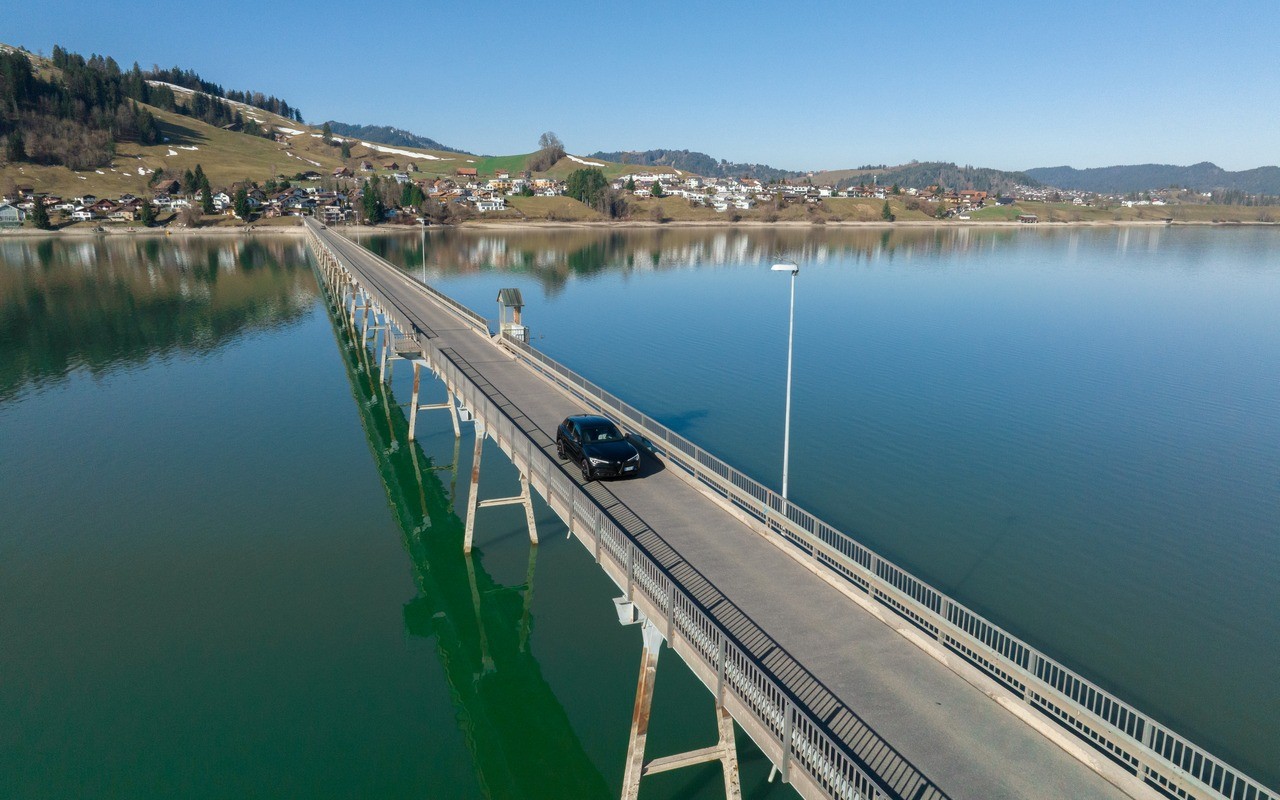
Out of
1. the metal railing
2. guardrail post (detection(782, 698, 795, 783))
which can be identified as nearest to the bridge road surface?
the metal railing

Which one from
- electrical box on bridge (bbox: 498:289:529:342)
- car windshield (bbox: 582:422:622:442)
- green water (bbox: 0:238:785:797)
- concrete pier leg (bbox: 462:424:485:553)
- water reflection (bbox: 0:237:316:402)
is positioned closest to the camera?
green water (bbox: 0:238:785:797)

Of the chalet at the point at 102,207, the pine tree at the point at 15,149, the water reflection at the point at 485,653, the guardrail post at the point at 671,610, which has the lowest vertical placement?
the water reflection at the point at 485,653

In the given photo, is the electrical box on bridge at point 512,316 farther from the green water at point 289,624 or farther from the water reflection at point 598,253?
the water reflection at point 598,253

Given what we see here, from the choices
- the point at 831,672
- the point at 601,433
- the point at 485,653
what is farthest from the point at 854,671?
the point at 485,653

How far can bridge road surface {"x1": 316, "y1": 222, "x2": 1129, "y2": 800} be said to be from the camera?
11250 mm

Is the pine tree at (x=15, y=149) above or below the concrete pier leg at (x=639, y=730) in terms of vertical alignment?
above

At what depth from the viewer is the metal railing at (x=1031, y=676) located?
1106 centimetres

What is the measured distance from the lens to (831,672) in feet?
44.8

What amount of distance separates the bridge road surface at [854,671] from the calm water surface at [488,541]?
17.3ft

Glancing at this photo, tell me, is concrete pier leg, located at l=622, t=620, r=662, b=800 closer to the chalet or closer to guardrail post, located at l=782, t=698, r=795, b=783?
guardrail post, located at l=782, t=698, r=795, b=783

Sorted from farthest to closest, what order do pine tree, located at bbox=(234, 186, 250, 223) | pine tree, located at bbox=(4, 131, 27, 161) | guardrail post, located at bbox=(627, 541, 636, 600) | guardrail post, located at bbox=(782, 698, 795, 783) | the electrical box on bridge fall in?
1. pine tree, located at bbox=(4, 131, 27, 161)
2. pine tree, located at bbox=(234, 186, 250, 223)
3. the electrical box on bridge
4. guardrail post, located at bbox=(627, 541, 636, 600)
5. guardrail post, located at bbox=(782, 698, 795, 783)

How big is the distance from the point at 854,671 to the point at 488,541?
67.0 feet

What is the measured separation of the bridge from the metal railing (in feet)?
0.18

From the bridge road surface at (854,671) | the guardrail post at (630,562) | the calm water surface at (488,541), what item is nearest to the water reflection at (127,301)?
the calm water surface at (488,541)
